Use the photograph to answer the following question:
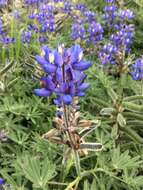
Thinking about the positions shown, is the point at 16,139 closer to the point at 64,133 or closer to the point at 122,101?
the point at 64,133

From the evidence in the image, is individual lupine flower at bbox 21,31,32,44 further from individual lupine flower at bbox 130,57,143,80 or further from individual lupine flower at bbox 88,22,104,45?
individual lupine flower at bbox 130,57,143,80

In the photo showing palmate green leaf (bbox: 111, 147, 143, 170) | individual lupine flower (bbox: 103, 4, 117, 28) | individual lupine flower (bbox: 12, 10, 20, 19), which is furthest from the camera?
individual lupine flower (bbox: 103, 4, 117, 28)

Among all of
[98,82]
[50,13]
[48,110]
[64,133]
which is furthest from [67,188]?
[50,13]

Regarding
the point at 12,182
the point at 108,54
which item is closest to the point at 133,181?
the point at 12,182

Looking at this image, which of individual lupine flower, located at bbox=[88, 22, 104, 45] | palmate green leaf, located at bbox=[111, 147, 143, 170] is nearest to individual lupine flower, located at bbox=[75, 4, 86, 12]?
individual lupine flower, located at bbox=[88, 22, 104, 45]

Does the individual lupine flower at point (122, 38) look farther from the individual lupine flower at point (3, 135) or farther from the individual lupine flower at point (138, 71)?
the individual lupine flower at point (3, 135)

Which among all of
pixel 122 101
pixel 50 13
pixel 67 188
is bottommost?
pixel 67 188

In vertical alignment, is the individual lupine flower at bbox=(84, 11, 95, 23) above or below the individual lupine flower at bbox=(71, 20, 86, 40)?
above
